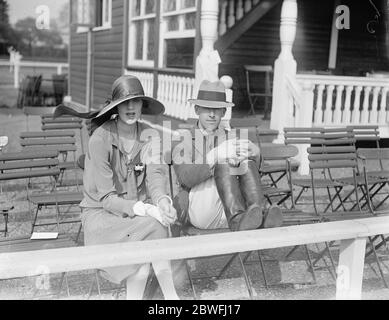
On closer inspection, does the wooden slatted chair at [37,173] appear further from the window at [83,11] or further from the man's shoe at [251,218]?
the window at [83,11]

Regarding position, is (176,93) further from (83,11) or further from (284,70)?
(83,11)

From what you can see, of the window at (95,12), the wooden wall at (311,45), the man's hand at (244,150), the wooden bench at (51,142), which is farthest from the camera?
the window at (95,12)

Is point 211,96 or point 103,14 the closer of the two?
point 211,96

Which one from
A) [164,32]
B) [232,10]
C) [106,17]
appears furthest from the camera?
[106,17]

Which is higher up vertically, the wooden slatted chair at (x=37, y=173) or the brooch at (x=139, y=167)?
the brooch at (x=139, y=167)

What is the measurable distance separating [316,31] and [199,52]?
15.7ft

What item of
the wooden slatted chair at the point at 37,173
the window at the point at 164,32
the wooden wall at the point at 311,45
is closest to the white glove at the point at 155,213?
the wooden slatted chair at the point at 37,173

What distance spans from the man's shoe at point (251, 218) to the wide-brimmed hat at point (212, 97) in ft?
2.57

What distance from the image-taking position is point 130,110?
3.33 metres

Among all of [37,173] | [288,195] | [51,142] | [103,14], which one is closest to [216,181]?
[288,195]

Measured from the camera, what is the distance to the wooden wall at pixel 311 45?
37.7 ft

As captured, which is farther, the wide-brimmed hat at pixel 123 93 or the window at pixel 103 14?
the window at pixel 103 14

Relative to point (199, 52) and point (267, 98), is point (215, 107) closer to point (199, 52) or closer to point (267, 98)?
point (199, 52)

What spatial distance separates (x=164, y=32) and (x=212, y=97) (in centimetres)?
675
